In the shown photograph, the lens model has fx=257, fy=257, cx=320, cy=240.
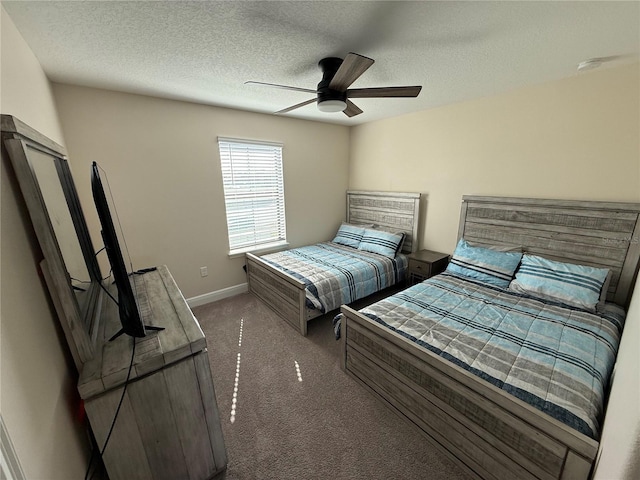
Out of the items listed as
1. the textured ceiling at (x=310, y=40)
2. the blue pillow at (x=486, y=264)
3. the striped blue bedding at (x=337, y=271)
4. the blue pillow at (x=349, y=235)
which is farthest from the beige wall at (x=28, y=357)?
the blue pillow at (x=349, y=235)

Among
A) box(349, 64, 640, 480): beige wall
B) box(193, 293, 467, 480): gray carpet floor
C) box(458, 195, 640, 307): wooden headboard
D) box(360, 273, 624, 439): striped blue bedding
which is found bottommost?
box(193, 293, 467, 480): gray carpet floor

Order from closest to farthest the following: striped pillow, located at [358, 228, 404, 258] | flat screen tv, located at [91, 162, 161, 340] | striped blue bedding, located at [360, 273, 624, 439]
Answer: flat screen tv, located at [91, 162, 161, 340] → striped blue bedding, located at [360, 273, 624, 439] → striped pillow, located at [358, 228, 404, 258]

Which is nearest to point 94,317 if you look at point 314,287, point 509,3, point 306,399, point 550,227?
point 306,399

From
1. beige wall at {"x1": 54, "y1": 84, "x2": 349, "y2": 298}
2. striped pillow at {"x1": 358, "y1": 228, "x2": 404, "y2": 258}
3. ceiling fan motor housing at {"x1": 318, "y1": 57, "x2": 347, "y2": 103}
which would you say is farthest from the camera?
striped pillow at {"x1": 358, "y1": 228, "x2": 404, "y2": 258}

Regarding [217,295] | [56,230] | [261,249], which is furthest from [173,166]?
[56,230]

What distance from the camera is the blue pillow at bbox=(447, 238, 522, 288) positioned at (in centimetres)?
238

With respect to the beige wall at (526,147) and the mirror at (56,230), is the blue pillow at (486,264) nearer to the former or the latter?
the beige wall at (526,147)

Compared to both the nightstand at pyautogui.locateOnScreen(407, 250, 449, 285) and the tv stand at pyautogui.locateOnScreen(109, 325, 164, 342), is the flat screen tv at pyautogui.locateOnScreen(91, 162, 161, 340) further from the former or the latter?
the nightstand at pyautogui.locateOnScreen(407, 250, 449, 285)

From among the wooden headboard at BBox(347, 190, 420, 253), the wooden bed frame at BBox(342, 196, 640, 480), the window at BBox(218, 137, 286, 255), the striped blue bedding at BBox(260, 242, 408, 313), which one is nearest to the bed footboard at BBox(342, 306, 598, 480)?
the wooden bed frame at BBox(342, 196, 640, 480)

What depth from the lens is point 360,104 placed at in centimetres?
291

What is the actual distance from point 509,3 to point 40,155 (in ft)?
7.24

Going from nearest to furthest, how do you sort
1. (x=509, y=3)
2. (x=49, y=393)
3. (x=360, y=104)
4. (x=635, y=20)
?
(x=49, y=393)
(x=509, y=3)
(x=635, y=20)
(x=360, y=104)

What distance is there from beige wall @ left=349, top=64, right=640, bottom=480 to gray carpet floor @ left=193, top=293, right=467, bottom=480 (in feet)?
4.04

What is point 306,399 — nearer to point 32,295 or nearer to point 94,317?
point 94,317
